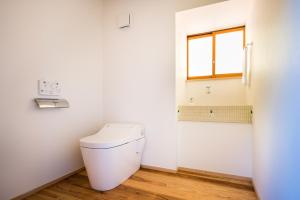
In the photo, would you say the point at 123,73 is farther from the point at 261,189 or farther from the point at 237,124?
the point at 261,189

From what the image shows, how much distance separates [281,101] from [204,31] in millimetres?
1995

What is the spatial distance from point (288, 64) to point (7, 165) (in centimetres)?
204

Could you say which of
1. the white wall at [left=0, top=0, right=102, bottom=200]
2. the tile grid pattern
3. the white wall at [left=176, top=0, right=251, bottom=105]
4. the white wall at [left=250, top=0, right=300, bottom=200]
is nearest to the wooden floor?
the white wall at [left=0, top=0, right=102, bottom=200]

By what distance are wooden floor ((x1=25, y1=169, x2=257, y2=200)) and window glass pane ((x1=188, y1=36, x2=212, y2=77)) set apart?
1.61 m

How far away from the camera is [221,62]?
8.16 feet

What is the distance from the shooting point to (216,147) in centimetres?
179

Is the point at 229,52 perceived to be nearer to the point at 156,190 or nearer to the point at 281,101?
the point at 281,101

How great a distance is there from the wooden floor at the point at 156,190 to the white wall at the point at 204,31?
94cm

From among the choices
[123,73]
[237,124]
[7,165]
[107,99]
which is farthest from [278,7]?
[7,165]

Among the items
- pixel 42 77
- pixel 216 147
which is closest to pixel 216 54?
pixel 216 147

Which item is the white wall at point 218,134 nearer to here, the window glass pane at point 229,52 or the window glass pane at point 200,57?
the window glass pane at point 229,52

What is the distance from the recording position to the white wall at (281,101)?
2.31ft

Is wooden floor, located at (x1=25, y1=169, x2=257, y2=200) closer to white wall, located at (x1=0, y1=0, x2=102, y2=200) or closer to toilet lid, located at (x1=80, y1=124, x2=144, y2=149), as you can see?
white wall, located at (x1=0, y1=0, x2=102, y2=200)

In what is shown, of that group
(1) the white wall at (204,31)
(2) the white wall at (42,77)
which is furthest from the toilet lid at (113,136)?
(1) the white wall at (204,31)
